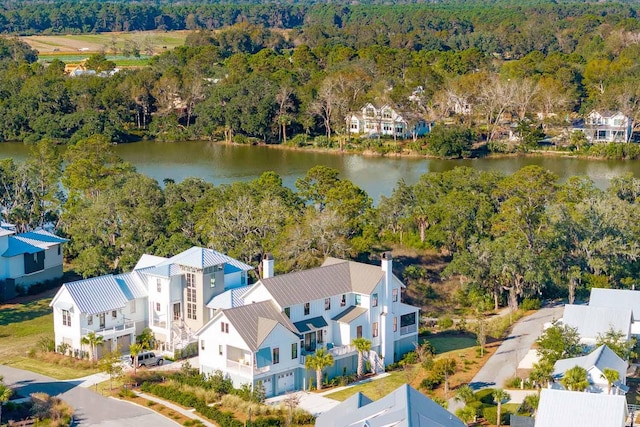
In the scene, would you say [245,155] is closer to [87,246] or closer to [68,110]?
[68,110]

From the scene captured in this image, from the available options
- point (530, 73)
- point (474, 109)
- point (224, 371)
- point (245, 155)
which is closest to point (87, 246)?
point (224, 371)

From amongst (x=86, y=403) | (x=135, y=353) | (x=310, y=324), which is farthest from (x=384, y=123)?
(x=86, y=403)

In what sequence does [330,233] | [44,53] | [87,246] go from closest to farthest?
[330,233] → [87,246] → [44,53]

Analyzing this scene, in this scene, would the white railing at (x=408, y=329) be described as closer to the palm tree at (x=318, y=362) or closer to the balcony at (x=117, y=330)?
the palm tree at (x=318, y=362)

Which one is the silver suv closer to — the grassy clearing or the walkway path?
the grassy clearing

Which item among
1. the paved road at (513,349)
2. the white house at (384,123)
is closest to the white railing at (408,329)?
the paved road at (513,349)
